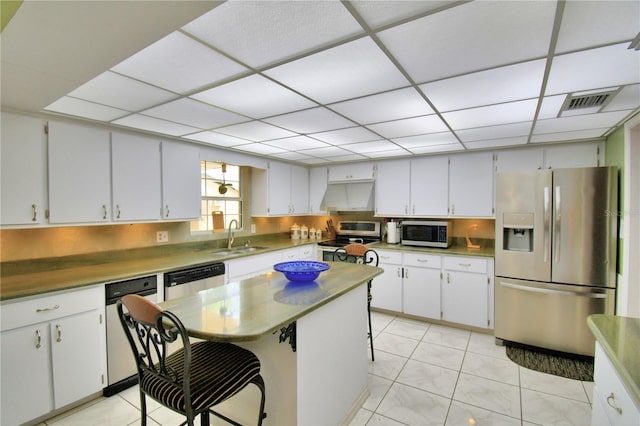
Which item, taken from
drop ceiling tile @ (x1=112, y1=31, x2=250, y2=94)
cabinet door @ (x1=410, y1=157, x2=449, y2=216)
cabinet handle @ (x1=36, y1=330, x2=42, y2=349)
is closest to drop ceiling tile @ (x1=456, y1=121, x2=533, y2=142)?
cabinet door @ (x1=410, y1=157, x2=449, y2=216)

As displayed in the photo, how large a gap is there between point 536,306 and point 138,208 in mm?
4143

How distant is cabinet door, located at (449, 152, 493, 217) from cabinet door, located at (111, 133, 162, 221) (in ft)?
11.6

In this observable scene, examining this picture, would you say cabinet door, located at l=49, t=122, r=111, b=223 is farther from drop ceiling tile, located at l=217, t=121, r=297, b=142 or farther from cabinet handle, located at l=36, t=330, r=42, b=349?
drop ceiling tile, located at l=217, t=121, r=297, b=142

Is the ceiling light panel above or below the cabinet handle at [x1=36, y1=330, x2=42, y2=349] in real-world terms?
above

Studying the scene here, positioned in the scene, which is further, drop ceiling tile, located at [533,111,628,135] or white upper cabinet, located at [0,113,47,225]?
drop ceiling tile, located at [533,111,628,135]

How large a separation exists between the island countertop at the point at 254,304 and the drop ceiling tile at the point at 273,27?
1.32 meters

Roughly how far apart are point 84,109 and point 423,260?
3.79 meters

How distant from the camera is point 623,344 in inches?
50.2

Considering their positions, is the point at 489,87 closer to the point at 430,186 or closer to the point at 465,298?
the point at 430,186

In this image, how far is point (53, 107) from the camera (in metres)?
2.19

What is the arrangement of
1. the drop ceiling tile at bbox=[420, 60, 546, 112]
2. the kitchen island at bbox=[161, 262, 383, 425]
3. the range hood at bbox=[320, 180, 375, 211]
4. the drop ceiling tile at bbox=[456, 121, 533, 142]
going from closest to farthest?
the kitchen island at bbox=[161, 262, 383, 425] < the drop ceiling tile at bbox=[420, 60, 546, 112] < the drop ceiling tile at bbox=[456, 121, 533, 142] < the range hood at bbox=[320, 180, 375, 211]

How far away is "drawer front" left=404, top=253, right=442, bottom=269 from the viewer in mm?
3774

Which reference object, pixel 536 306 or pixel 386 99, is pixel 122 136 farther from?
pixel 536 306

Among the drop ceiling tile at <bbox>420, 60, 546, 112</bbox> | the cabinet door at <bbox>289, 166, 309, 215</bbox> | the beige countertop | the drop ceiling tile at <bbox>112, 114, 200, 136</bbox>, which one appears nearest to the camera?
the beige countertop
